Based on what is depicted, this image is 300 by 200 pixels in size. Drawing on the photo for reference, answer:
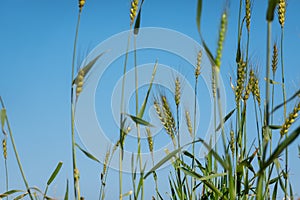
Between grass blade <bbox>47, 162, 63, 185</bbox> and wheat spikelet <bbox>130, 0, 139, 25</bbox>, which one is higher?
wheat spikelet <bbox>130, 0, 139, 25</bbox>

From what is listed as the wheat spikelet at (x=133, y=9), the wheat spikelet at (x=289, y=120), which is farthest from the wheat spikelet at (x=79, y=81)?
→ the wheat spikelet at (x=289, y=120)

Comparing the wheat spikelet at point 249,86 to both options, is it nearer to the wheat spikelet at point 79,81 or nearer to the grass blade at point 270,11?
the wheat spikelet at point 79,81

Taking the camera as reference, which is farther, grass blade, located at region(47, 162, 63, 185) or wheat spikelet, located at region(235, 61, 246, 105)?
wheat spikelet, located at region(235, 61, 246, 105)

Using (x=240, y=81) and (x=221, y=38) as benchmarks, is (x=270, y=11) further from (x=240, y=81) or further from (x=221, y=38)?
(x=240, y=81)

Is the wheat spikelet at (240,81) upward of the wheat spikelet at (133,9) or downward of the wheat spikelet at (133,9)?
downward

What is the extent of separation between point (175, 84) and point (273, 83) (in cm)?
43

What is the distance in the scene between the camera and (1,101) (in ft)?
4.50

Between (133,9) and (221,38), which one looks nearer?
(221,38)

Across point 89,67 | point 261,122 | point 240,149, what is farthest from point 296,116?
point 89,67

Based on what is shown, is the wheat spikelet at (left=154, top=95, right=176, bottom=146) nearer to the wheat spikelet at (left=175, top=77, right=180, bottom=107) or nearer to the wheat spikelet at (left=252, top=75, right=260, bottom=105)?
the wheat spikelet at (left=175, top=77, right=180, bottom=107)

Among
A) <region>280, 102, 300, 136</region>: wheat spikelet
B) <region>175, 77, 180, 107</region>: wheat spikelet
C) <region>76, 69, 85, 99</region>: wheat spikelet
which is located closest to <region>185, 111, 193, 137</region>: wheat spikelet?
<region>175, 77, 180, 107</region>: wheat spikelet

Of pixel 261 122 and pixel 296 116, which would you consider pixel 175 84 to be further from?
pixel 296 116

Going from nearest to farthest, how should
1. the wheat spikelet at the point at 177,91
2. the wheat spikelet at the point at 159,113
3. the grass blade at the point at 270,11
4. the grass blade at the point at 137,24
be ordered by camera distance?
the grass blade at the point at 270,11, the grass blade at the point at 137,24, the wheat spikelet at the point at 159,113, the wheat spikelet at the point at 177,91

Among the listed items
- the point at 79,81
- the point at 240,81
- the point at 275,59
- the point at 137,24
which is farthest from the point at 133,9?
the point at 275,59
